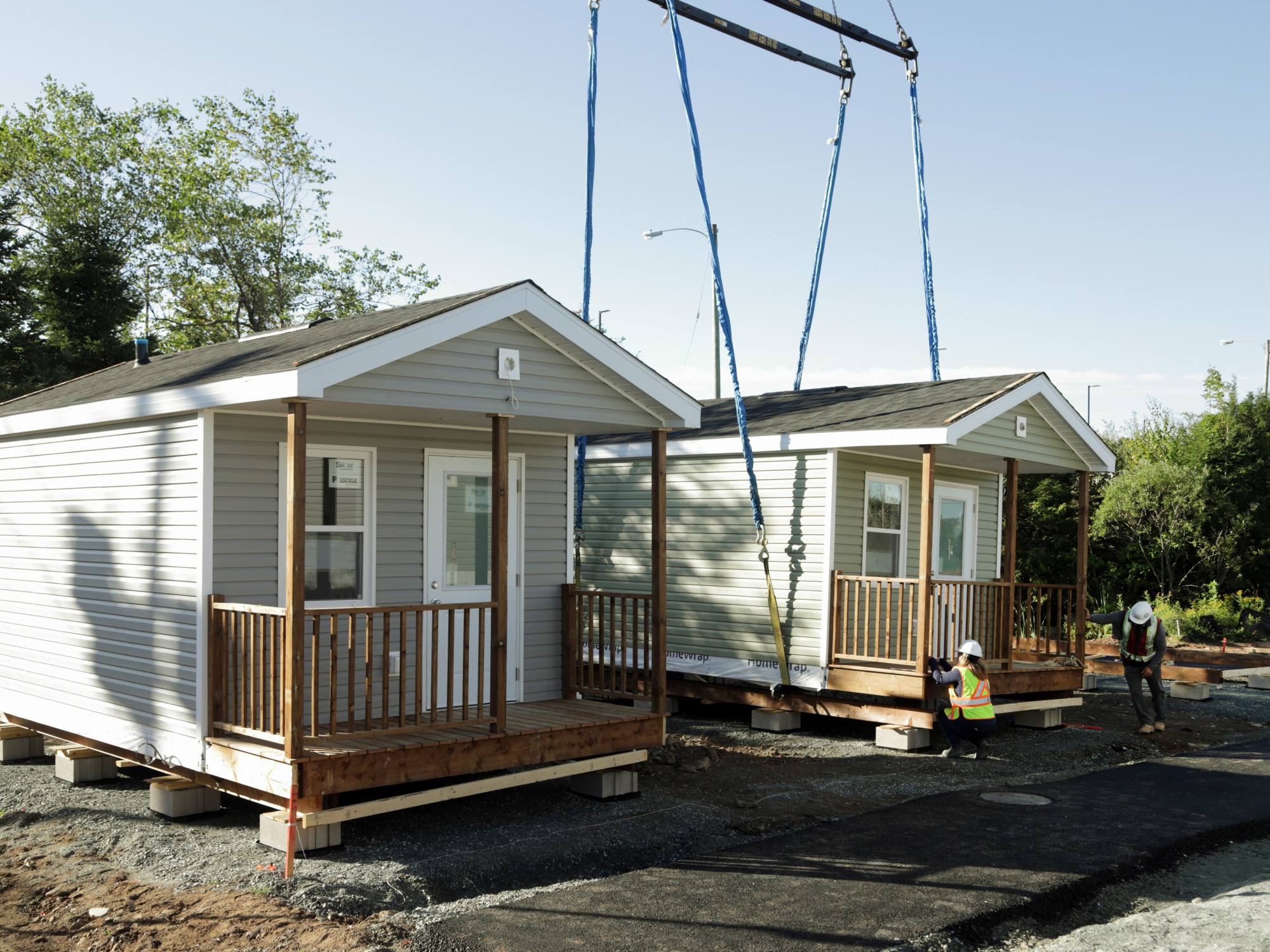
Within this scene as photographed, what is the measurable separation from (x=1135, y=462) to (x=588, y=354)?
21.8 m

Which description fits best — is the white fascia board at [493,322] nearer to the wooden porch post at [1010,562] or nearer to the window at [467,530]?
the window at [467,530]

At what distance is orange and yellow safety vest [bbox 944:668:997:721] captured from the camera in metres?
10.1

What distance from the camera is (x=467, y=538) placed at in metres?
8.84

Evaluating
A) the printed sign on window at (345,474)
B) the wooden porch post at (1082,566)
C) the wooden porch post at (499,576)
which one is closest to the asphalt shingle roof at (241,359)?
the printed sign on window at (345,474)

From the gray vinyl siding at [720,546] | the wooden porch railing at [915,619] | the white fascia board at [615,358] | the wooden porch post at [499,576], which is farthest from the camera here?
the gray vinyl siding at [720,546]

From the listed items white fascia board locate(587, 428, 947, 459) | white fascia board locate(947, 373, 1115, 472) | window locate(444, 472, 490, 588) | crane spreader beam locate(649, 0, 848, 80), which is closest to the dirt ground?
window locate(444, 472, 490, 588)

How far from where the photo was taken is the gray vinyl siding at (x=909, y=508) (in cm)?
1156

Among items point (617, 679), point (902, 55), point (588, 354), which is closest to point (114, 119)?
point (902, 55)

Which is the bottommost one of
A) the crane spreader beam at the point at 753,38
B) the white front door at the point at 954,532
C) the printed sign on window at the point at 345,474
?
the white front door at the point at 954,532

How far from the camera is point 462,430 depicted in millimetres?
8766

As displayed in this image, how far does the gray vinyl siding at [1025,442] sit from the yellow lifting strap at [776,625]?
92.6 inches

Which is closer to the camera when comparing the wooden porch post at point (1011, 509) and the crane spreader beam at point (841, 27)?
the wooden porch post at point (1011, 509)

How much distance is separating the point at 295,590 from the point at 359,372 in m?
1.40

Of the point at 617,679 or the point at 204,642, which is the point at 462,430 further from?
the point at 617,679
